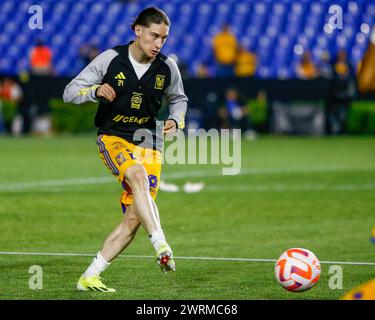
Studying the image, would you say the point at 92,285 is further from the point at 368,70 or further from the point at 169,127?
the point at 368,70

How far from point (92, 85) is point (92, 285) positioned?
1553mm

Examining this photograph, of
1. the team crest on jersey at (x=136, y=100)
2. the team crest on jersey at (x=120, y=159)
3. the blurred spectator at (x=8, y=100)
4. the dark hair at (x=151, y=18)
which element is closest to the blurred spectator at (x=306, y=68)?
the blurred spectator at (x=8, y=100)

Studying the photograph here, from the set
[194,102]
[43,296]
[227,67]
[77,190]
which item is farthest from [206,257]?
[227,67]

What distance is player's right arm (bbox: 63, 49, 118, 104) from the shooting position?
7.66 metres

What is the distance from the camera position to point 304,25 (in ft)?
109

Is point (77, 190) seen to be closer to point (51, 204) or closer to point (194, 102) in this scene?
point (51, 204)

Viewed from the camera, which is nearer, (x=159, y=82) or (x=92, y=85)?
(x=92, y=85)

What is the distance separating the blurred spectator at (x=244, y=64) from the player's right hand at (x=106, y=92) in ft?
73.7

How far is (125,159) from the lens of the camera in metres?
7.85

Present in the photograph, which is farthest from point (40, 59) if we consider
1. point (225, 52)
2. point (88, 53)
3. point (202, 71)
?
point (225, 52)

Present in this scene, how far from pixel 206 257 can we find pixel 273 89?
61.0ft

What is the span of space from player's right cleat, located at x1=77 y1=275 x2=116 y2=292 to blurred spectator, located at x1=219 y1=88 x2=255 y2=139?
2027cm

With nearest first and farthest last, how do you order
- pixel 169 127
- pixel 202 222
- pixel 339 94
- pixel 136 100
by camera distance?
pixel 169 127
pixel 136 100
pixel 202 222
pixel 339 94

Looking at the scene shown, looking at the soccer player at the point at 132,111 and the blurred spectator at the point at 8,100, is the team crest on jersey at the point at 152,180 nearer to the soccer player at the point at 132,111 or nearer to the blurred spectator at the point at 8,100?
the soccer player at the point at 132,111
